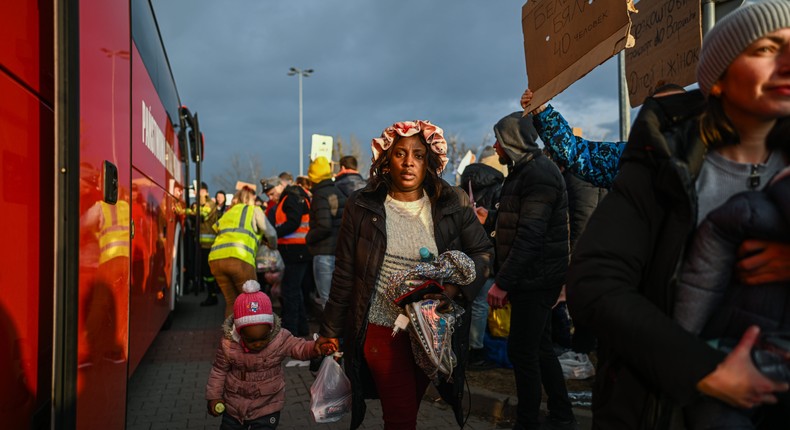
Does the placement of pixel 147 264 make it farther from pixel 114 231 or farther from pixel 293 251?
pixel 114 231

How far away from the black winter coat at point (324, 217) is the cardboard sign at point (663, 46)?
→ 11.7ft

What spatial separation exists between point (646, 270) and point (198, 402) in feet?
15.1

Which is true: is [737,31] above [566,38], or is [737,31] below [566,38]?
below

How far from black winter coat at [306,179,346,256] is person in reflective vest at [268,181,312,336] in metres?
0.36

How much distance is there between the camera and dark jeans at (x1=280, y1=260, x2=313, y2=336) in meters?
7.12

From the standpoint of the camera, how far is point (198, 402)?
516cm

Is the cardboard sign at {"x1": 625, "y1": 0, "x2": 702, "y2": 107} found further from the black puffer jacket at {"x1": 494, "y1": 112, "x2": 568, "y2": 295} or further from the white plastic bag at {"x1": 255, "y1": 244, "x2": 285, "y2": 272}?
the white plastic bag at {"x1": 255, "y1": 244, "x2": 285, "y2": 272}

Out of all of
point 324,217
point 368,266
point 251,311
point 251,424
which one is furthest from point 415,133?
point 324,217

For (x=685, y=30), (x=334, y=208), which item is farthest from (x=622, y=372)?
(x=334, y=208)

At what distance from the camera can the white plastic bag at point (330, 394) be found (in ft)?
10.5

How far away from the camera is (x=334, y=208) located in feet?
22.1

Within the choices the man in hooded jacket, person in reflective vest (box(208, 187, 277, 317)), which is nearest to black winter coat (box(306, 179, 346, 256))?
person in reflective vest (box(208, 187, 277, 317))

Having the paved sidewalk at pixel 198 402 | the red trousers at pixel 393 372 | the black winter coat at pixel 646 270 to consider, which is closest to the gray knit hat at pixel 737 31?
the black winter coat at pixel 646 270

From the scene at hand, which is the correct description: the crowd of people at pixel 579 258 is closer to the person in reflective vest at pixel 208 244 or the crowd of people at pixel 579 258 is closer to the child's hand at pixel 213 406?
the child's hand at pixel 213 406
